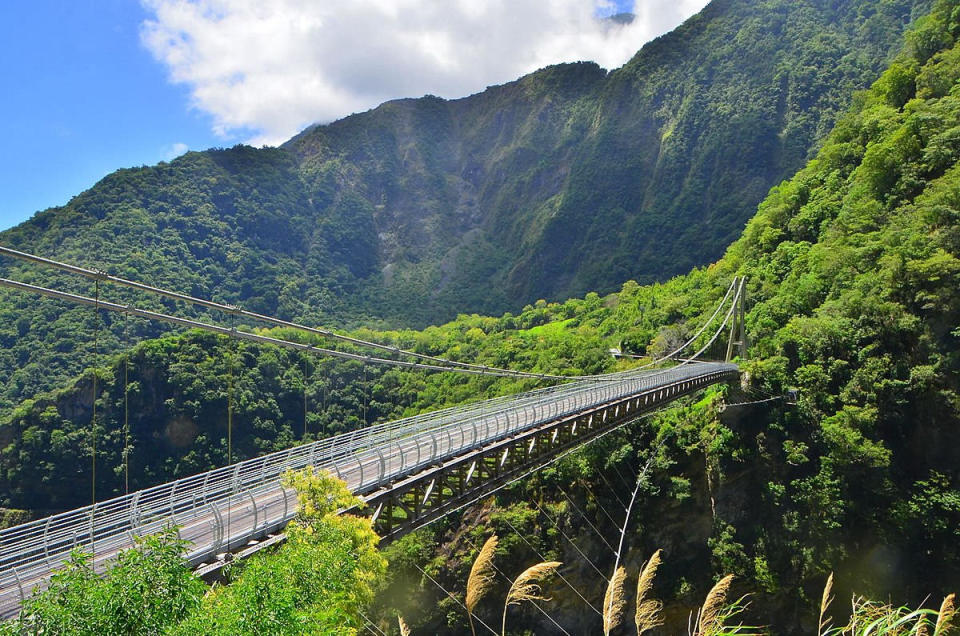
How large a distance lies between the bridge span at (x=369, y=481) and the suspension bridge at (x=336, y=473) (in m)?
0.04

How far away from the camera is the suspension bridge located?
9.12 m

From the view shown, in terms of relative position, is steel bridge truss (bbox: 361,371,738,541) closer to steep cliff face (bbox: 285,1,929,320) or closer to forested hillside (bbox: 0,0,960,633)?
forested hillside (bbox: 0,0,960,633)

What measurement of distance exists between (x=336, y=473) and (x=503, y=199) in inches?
6414

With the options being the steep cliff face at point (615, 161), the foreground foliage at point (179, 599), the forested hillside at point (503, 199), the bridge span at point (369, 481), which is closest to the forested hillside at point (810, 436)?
the bridge span at point (369, 481)

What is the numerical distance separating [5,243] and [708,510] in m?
88.9

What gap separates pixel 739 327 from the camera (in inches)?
1542

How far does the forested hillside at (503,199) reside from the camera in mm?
92625

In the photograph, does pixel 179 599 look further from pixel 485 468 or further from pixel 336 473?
pixel 485 468

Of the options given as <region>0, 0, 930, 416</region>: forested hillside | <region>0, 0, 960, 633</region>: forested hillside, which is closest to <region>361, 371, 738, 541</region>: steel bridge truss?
<region>0, 0, 960, 633</region>: forested hillside

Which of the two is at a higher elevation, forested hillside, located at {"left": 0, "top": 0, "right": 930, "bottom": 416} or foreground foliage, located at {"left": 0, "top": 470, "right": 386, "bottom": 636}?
forested hillside, located at {"left": 0, "top": 0, "right": 930, "bottom": 416}

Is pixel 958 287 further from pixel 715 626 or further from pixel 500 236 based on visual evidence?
pixel 500 236

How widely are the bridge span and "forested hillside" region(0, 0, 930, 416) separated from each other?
5074 cm

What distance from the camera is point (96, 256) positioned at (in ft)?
269

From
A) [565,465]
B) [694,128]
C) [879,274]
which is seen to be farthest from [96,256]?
[694,128]
